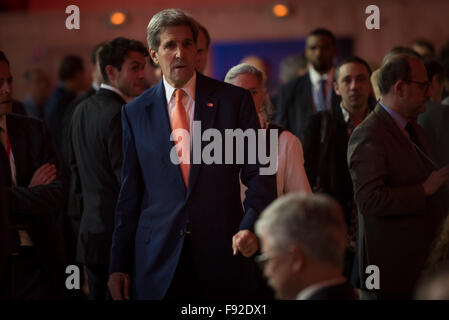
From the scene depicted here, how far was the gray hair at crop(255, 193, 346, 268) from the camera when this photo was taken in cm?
233

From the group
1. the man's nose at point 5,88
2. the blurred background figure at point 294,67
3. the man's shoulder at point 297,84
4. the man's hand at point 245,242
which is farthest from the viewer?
the blurred background figure at point 294,67

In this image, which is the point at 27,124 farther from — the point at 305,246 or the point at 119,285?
the point at 305,246

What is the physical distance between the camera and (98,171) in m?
4.43

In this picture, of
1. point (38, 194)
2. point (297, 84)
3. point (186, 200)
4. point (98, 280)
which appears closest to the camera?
point (186, 200)

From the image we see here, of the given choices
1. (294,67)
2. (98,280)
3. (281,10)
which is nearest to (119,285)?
(98,280)

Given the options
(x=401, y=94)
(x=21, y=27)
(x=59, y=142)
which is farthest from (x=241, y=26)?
(x=401, y=94)

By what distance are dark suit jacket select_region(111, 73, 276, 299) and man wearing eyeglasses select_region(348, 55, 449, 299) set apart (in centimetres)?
67

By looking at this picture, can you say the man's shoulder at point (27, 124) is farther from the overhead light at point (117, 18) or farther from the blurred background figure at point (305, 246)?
the overhead light at point (117, 18)

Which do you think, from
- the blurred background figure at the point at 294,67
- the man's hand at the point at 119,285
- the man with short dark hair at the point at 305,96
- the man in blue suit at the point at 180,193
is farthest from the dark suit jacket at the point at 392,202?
the blurred background figure at the point at 294,67

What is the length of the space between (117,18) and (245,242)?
24.6 ft

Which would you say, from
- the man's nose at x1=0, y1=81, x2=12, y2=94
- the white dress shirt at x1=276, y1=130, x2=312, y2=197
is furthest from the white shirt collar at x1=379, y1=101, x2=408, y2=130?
the man's nose at x1=0, y1=81, x2=12, y2=94

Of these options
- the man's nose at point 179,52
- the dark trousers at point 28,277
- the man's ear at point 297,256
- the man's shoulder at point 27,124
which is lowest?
the dark trousers at point 28,277

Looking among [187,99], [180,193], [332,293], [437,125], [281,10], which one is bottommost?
[332,293]

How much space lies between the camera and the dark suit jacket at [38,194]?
3.82 metres
